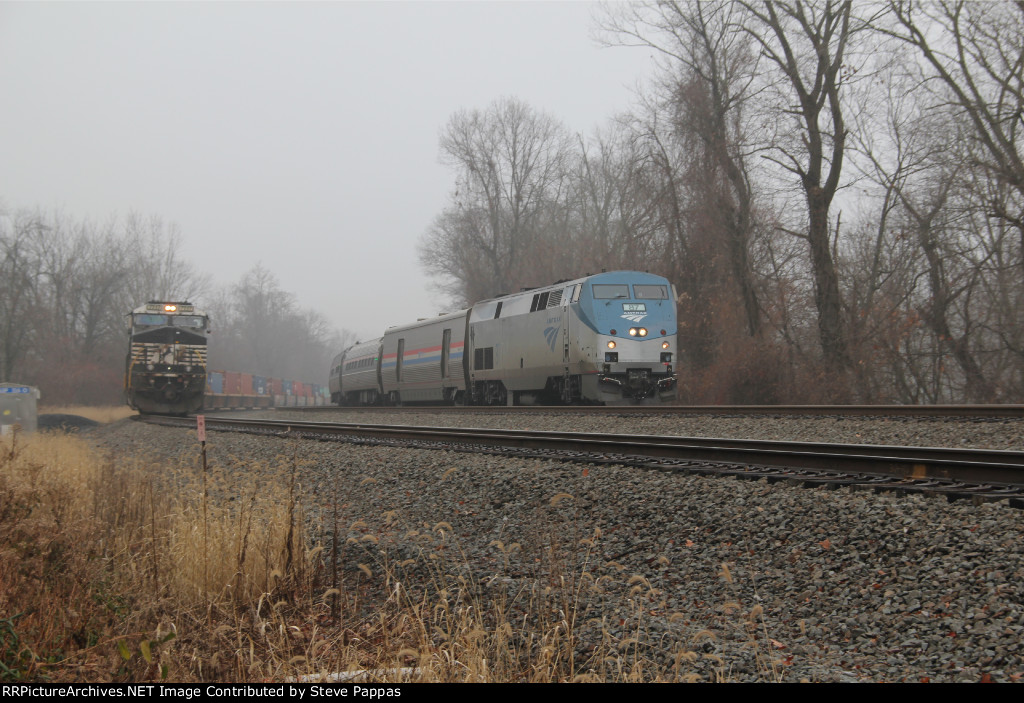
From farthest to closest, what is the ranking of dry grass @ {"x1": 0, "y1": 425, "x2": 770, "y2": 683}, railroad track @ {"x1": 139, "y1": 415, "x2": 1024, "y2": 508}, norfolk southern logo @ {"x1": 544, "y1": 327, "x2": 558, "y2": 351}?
1. norfolk southern logo @ {"x1": 544, "y1": 327, "x2": 558, "y2": 351}
2. railroad track @ {"x1": 139, "y1": 415, "x2": 1024, "y2": 508}
3. dry grass @ {"x1": 0, "y1": 425, "x2": 770, "y2": 683}

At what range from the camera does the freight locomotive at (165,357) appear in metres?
28.8

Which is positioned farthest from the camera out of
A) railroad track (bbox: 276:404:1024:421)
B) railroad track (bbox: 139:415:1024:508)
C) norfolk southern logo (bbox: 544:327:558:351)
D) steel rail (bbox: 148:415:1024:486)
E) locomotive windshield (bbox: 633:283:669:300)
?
norfolk southern logo (bbox: 544:327:558:351)

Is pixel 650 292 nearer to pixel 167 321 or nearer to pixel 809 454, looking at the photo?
pixel 809 454

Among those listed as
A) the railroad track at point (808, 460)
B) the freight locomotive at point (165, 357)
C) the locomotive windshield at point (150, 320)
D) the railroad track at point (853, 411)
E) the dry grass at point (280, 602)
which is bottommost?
the dry grass at point (280, 602)

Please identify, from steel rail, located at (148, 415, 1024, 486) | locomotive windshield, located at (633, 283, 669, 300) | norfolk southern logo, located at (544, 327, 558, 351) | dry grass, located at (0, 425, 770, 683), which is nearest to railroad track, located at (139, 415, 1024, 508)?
steel rail, located at (148, 415, 1024, 486)

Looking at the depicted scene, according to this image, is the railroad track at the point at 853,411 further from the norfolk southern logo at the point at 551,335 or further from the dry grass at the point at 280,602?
the dry grass at the point at 280,602

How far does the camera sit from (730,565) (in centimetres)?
507

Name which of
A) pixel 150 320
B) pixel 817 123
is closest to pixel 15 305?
pixel 150 320

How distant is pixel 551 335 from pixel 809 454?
42.4 ft

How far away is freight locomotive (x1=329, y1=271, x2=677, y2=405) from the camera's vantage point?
61.7 ft

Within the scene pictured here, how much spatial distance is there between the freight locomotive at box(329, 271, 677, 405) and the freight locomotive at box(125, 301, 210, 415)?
8745 mm

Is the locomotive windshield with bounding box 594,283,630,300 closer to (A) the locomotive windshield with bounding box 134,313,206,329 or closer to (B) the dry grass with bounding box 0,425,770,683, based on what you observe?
(B) the dry grass with bounding box 0,425,770,683

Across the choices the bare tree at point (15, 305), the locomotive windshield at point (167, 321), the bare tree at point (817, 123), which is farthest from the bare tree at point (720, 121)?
the bare tree at point (15, 305)

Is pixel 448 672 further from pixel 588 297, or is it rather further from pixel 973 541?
pixel 588 297
